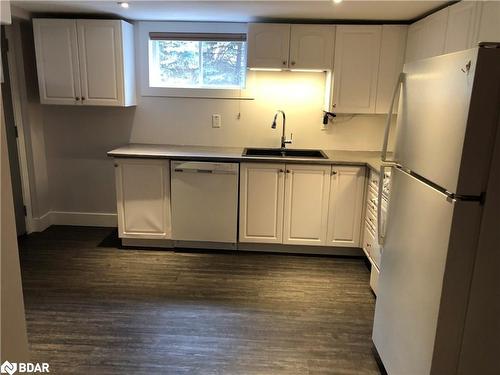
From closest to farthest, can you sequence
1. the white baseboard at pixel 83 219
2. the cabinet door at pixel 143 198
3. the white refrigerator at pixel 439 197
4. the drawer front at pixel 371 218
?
the white refrigerator at pixel 439 197, the drawer front at pixel 371 218, the cabinet door at pixel 143 198, the white baseboard at pixel 83 219

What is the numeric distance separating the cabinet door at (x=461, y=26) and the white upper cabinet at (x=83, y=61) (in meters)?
2.63

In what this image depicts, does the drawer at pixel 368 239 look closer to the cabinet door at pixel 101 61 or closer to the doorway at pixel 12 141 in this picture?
the cabinet door at pixel 101 61

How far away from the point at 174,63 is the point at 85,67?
82 cm

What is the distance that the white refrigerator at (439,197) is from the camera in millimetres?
1292

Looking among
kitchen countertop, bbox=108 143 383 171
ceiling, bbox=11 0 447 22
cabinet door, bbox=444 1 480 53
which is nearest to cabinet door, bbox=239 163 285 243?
kitchen countertop, bbox=108 143 383 171

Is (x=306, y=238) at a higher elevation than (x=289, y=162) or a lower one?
lower

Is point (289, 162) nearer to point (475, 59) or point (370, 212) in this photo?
point (370, 212)

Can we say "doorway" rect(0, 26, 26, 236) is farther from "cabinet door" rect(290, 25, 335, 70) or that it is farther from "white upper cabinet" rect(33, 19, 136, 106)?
"cabinet door" rect(290, 25, 335, 70)

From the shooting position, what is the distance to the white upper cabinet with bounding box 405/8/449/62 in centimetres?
269

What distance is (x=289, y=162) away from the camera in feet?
10.8

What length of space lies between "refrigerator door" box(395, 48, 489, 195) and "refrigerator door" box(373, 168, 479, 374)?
3.1 inches

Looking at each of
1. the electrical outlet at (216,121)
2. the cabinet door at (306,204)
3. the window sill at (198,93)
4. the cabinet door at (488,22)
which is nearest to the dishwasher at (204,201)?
the cabinet door at (306,204)

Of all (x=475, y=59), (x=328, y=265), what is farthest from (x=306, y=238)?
(x=475, y=59)

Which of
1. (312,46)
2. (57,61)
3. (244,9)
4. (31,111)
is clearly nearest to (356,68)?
(312,46)
